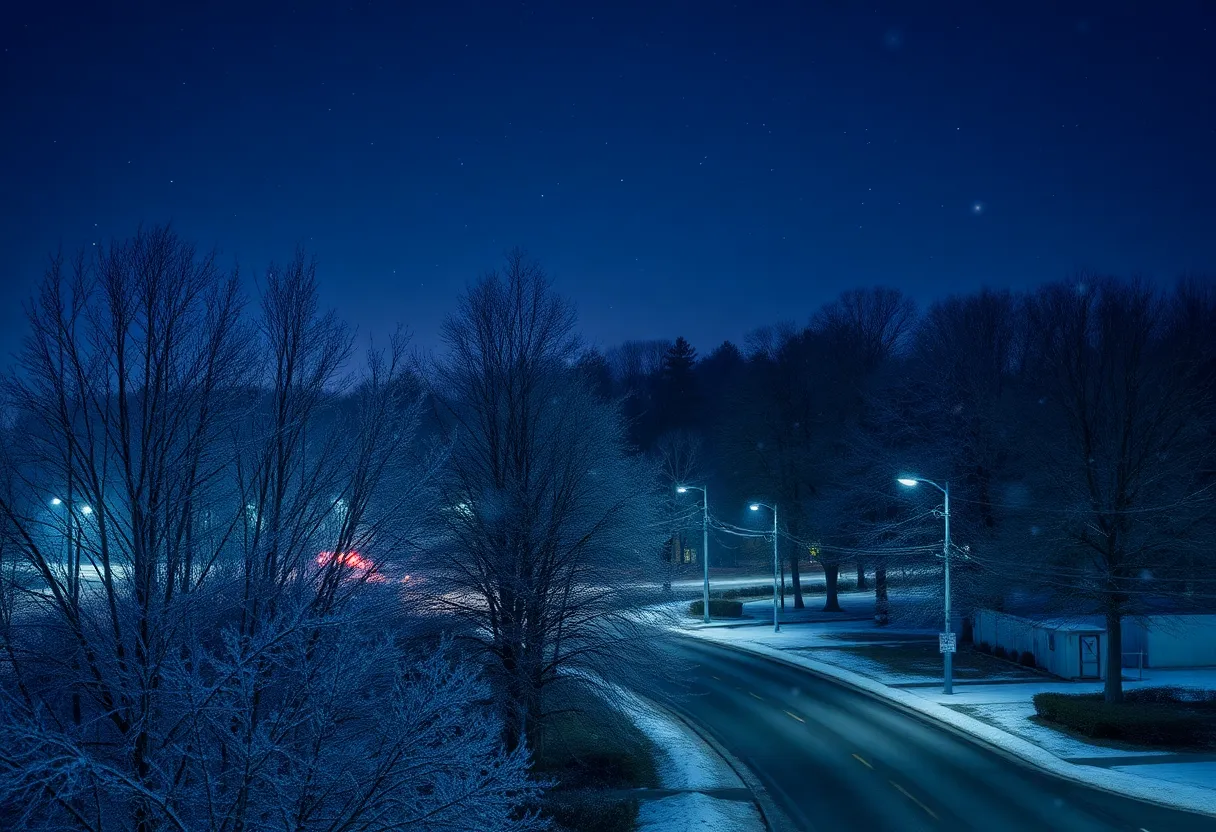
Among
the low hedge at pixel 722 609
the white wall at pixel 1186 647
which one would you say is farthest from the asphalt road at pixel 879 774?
the low hedge at pixel 722 609

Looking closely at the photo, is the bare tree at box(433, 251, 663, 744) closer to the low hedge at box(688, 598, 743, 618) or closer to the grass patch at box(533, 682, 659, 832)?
the grass patch at box(533, 682, 659, 832)

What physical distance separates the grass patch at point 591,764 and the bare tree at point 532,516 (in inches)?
31.4

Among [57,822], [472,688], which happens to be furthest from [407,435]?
[57,822]

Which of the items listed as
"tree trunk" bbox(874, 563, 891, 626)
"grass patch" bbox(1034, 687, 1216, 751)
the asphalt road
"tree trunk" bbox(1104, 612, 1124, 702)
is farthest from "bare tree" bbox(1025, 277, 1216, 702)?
"tree trunk" bbox(874, 563, 891, 626)

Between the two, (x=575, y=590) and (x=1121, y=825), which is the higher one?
(x=575, y=590)

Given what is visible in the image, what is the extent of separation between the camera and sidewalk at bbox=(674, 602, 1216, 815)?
684 inches

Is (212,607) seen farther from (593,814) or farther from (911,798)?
(911,798)

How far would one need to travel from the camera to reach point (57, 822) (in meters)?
→ 6.79

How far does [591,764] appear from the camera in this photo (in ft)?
60.4

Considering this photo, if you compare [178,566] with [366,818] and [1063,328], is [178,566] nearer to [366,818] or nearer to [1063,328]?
→ [366,818]

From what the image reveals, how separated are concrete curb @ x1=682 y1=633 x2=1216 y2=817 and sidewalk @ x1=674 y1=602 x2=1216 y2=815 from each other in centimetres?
2

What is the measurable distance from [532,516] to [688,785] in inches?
240

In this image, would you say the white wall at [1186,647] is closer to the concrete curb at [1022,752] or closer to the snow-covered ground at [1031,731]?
the snow-covered ground at [1031,731]

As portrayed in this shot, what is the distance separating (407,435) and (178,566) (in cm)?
343
